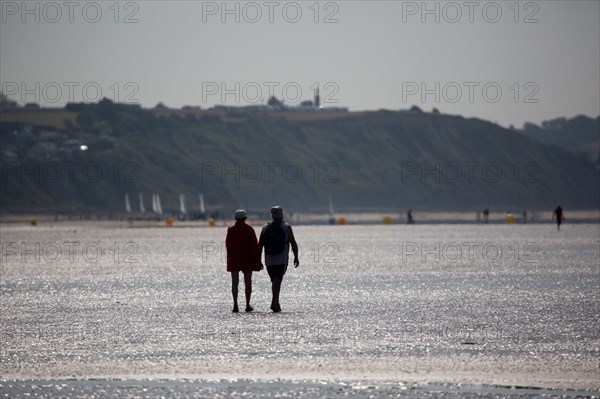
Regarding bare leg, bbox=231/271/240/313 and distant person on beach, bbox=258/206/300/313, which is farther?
distant person on beach, bbox=258/206/300/313

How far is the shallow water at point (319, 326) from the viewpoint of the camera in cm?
1434

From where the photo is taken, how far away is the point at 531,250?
163 ft

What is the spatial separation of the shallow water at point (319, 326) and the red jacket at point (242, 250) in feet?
2.86

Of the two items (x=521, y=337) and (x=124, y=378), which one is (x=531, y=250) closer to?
(x=521, y=337)

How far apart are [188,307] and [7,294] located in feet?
17.4

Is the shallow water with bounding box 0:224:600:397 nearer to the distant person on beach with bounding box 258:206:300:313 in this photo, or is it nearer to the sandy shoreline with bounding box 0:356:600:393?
the sandy shoreline with bounding box 0:356:600:393

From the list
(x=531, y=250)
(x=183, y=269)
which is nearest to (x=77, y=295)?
(x=183, y=269)

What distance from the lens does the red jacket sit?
2189 centimetres

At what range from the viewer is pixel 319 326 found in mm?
19125

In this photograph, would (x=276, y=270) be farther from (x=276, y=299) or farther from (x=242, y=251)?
(x=242, y=251)

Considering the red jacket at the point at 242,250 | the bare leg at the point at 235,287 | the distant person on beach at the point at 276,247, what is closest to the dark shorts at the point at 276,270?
the distant person on beach at the point at 276,247

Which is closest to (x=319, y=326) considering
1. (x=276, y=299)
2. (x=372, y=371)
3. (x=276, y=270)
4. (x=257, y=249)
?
(x=276, y=299)

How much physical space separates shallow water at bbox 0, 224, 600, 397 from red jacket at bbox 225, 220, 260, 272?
871 mm

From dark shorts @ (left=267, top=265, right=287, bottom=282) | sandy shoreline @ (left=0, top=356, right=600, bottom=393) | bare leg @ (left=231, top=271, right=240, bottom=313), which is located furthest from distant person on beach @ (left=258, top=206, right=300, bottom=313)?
sandy shoreline @ (left=0, top=356, right=600, bottom=393)
